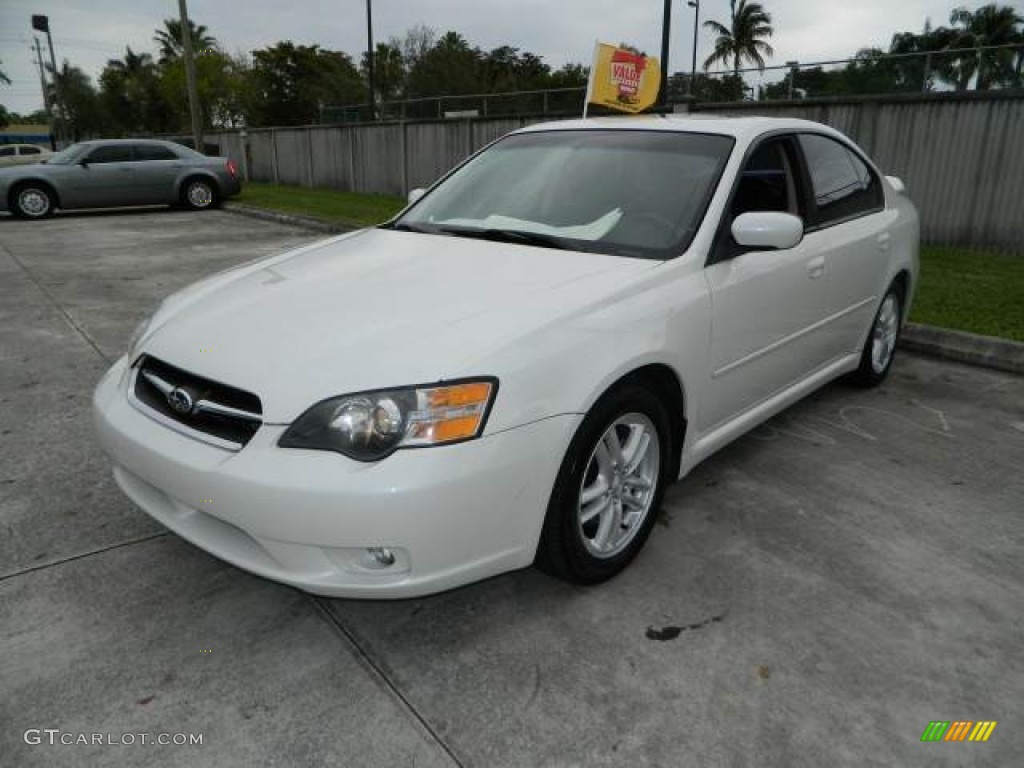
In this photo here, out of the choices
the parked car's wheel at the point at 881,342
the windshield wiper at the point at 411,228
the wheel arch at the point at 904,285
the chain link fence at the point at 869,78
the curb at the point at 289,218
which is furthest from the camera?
the curb at the point at 289,218

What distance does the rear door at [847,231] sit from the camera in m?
3.86

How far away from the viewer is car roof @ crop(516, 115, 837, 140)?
135 inches

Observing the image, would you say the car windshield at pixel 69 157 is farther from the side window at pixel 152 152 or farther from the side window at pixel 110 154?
the side window at pixel 152 152

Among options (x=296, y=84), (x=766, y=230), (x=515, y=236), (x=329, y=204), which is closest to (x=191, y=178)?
(x=329, y=204)

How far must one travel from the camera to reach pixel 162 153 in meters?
15.5

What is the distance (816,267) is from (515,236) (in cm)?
149

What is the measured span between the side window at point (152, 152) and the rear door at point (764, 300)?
14743 millimetres

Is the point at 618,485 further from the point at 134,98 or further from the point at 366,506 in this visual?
the point at 134,98

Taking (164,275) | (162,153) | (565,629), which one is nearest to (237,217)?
(162,153)

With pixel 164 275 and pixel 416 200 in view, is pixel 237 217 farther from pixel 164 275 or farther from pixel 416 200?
pixel 416 200

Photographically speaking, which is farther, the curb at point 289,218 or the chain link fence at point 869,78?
the curb at point 289,218

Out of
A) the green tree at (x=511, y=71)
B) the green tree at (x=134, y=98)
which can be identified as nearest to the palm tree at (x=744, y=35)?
the green tree at (x=511, y=71)

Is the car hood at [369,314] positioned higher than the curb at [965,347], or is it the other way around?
the car hood at [369,314]

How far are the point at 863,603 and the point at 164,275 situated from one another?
829 centimetres
